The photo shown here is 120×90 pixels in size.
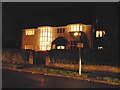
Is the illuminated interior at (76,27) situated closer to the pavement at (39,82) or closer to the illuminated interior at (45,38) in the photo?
the illuminated interior at (45,38)

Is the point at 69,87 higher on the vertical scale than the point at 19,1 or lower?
lower

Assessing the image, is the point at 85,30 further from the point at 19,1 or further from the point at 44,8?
the point at 19,1

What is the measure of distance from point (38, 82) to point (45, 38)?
95.7 inches

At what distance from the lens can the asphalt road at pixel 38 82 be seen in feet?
43.1

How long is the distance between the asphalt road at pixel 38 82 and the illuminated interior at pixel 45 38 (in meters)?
1.50

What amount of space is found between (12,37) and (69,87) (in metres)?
3.79

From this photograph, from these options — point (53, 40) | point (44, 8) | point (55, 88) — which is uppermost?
point (44, 8)

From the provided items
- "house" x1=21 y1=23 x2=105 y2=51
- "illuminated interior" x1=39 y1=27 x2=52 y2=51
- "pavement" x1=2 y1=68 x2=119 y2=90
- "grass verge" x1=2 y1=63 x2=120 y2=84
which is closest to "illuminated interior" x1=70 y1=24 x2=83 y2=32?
"house" x1=21 y1=23 x2=105 y2=51

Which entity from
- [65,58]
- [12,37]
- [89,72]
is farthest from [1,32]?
[89,72]

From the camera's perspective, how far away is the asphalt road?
13133 millimetres

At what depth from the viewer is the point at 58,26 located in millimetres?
13734

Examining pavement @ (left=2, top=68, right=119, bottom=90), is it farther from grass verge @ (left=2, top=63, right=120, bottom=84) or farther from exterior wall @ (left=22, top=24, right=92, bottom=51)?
exterior wall @ (left=22, top=24, right=92, bottom=51)

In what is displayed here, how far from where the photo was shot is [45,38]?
1442 cm

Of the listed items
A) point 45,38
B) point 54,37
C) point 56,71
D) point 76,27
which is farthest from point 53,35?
point 56,71
